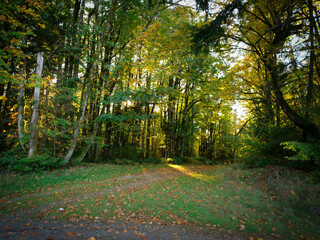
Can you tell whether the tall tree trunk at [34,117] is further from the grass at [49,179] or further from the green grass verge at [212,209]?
the green grass verge at [212,209]

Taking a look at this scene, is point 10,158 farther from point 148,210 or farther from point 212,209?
point 212,209

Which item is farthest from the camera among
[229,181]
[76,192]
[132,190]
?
[229,181]

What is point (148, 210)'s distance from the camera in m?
5.20

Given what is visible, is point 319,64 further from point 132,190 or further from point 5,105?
point 5,105

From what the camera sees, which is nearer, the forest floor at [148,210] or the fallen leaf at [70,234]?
the fallen leaf at [70,234]

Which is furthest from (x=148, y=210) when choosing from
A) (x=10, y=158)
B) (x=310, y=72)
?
(x=310, y=72)

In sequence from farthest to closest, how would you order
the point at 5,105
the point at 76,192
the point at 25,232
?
the point at 5,105 < the point at 76,192 < the point at 25,232

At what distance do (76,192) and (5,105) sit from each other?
846 cm

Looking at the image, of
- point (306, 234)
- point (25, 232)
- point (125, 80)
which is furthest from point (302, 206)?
point (125, 80)

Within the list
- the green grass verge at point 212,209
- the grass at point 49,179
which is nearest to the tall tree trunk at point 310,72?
the green grass verge at point 212,209

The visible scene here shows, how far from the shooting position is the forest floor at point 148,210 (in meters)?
4.00

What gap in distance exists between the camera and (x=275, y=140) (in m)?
8.10

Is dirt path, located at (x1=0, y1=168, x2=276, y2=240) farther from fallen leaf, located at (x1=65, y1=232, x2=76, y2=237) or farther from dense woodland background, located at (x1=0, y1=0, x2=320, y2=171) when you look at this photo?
dense woodland background, located at (x1=0, y1=0, x2=320, y2=171)

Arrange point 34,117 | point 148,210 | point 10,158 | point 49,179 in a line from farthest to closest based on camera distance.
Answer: point 34,117 → point 10,158 → point 49,179 → point 148,210
